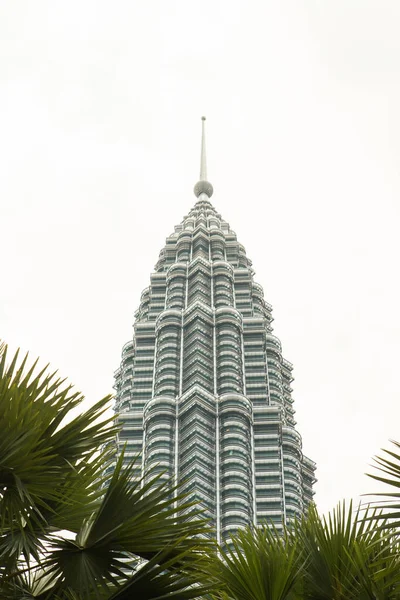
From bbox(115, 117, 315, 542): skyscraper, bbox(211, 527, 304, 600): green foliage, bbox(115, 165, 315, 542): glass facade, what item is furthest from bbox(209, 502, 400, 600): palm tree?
bbox(115, 117, 315, 542): skyscraper

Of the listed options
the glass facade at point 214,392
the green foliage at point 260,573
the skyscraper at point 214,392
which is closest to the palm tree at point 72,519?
the green foliage at point 260,573

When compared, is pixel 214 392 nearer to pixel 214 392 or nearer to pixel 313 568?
pixel 214 392

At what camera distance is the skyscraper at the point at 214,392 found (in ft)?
392

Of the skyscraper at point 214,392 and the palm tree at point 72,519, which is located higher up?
the skyscraper at point 214,392

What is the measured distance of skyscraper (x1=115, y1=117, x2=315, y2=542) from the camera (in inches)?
4702

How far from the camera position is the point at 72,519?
9797 mm

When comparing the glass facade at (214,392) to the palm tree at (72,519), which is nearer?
the palm tree at (72,519)

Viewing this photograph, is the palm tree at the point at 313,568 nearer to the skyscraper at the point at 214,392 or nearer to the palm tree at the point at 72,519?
the palm tree at the point at 72,519

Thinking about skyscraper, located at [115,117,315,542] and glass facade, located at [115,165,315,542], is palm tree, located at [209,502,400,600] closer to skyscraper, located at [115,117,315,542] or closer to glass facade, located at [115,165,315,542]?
glass facade, located at [115,165,315,542]

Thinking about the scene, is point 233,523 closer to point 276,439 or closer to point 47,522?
point 276,439

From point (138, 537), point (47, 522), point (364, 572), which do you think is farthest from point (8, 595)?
point (364, 572)

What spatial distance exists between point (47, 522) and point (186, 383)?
129 meters

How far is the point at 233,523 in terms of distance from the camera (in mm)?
110625

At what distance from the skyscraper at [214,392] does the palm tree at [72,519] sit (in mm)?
100563
